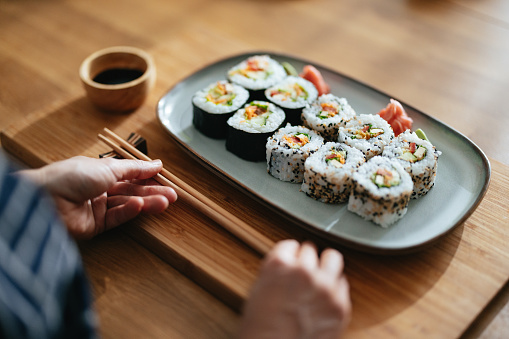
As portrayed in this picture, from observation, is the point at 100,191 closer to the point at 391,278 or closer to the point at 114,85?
the point at 114,85

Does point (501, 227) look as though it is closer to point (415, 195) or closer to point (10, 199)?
point (415, 195)

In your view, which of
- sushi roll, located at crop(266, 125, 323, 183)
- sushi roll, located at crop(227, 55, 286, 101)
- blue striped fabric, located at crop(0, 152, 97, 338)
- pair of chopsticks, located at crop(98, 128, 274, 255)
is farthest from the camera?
sushi roll, located at crop(227, 55, 286, 101)

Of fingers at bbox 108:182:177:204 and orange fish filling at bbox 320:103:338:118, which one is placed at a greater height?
orange fish filling at bbox 320:103:338:118

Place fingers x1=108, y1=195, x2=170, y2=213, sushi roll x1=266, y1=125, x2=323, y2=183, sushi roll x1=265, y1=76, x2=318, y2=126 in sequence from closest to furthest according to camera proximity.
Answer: fingers x1=108, y1=195, x2=170, y2=213, sushi roll x1=266, y1=125, x2=323, y2=183, sushi roll x1=265, y1=76, x2=318, y2=126

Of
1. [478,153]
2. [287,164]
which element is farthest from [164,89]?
[478,153]

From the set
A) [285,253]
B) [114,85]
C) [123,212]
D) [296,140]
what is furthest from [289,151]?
[114,85]

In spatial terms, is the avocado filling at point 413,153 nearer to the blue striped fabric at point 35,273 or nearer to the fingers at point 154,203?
the fingers at point 154,203

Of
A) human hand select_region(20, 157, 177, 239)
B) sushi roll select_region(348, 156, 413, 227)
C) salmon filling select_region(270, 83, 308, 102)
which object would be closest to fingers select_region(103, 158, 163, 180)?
human hand select_region(20, 157, 177, 239)

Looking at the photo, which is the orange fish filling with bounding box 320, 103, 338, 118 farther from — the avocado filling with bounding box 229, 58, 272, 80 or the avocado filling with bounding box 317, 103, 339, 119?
the avocado filling with bounding box 229, 58, 272, 80
